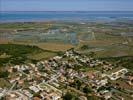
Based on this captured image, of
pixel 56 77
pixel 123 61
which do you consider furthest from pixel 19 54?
pixel 123 61

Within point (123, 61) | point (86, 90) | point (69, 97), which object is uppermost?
point (69, 97)

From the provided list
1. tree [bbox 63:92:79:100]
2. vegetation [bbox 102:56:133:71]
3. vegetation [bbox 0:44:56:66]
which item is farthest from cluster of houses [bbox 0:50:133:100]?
vegetation [bbox 0:44:56:66]

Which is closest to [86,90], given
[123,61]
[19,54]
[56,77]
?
[56,77]

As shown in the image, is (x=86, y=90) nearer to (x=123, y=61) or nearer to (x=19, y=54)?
(x=123, y=61)

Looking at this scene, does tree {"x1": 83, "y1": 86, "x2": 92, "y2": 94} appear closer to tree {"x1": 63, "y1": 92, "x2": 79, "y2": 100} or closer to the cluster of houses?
the cluster of houses

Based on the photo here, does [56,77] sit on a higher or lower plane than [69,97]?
lower

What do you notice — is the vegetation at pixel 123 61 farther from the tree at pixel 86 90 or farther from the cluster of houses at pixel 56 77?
the tree at pixel 86 90

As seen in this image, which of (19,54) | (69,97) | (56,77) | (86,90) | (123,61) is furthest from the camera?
(19,54)

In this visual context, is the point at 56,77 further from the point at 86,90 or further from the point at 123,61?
the point at 123,61

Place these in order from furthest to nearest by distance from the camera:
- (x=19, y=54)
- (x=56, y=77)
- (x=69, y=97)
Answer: (x=19, y=54)
(x=56, y=77)
(x=69, y=97)

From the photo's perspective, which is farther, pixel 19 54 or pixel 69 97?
pixel 19 54
